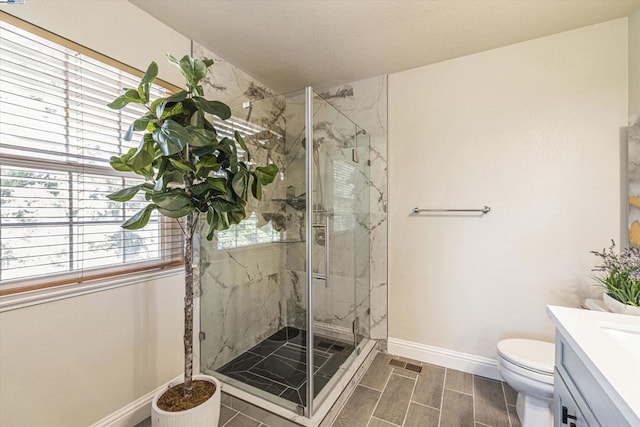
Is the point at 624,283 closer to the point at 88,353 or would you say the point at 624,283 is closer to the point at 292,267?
the point at 292,267

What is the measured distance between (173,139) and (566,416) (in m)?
1.72

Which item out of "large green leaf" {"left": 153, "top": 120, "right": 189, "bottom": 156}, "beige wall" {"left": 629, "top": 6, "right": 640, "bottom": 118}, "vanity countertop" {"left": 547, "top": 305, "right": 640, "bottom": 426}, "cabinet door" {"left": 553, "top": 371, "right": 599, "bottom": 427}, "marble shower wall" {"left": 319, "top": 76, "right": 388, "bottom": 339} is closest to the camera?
"vanity countertop" {"left": 547, "top": 305, "right": 640, "bottom": 426}

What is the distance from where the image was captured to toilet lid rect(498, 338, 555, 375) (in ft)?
4.61

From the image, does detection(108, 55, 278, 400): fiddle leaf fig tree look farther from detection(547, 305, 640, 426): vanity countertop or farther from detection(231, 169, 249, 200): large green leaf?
detection(547, 305, 640, 426): vanity countertop

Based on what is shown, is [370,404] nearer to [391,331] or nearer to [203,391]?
[391,331]

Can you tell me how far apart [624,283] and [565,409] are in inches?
40.8

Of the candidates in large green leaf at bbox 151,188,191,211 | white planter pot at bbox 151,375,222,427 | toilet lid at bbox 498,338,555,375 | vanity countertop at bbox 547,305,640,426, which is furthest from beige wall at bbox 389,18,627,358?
large green leaf at bbox 151,188,191,211

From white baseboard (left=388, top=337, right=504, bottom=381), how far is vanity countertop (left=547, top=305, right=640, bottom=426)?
53.4 inches

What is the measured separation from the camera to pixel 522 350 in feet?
5.16

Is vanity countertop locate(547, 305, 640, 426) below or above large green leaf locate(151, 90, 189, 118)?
below

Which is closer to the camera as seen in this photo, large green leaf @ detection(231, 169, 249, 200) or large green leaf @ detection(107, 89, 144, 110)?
large green leaf @ detection(107, 89, 144, 110)

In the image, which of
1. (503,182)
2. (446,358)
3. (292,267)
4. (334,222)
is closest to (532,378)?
(446,358)

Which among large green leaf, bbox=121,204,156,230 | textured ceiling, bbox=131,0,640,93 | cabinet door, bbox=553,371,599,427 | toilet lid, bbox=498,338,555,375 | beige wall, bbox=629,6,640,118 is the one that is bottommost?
toilet lid, bbox=498,338,555,375

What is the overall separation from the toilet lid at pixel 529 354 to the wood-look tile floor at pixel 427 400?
0.45 meters
